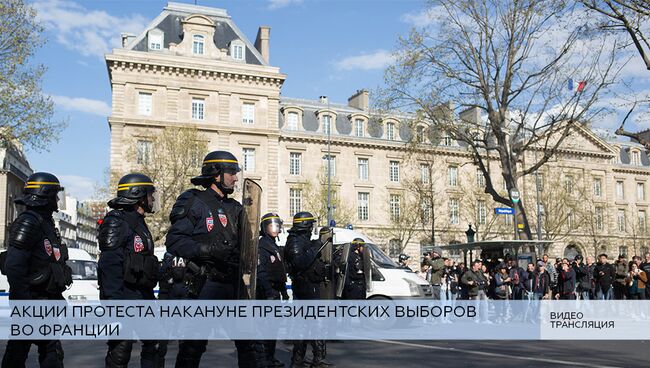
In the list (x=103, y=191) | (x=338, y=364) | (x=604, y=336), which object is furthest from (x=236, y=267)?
(x=103, y=191)

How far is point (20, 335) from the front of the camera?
564 cm

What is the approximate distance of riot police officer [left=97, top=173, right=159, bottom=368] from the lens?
5.52 meters

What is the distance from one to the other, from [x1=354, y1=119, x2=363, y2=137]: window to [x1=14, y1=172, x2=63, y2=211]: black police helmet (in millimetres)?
51764

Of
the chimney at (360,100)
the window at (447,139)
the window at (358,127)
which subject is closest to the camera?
the window at (447,139)

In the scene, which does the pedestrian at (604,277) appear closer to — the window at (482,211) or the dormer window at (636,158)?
the window at (482,211)

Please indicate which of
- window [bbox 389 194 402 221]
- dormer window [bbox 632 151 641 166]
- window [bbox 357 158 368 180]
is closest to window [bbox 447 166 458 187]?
window [bbox 389 194 402 221]

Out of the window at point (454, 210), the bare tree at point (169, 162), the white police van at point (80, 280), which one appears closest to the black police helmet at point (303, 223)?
the white police van at point (80, 280)

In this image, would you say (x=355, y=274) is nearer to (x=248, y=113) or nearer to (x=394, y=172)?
(x=248, y=113)

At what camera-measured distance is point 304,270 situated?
888 cm

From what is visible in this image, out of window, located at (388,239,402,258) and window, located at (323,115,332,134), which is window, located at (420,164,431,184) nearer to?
window, located at (388,239,402,258)

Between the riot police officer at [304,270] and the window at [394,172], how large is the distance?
48.9 metres

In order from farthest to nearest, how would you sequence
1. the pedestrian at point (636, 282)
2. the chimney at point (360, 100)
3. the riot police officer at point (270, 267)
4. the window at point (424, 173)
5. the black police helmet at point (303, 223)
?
the chimney at point (360, 100)
the window at point (424, 173)
the pedestrian at point (636, 282)
the black police helmet at point (303, 223)
the riot police officer at point (270, 267)

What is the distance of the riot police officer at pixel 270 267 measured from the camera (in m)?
7.98

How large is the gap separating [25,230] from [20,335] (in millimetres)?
867
